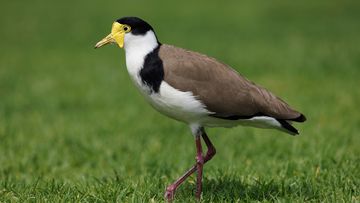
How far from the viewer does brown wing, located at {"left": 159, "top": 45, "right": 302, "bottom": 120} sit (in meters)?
4.76

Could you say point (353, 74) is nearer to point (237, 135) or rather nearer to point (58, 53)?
point (237, 135)

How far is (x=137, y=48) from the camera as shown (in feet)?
16.0

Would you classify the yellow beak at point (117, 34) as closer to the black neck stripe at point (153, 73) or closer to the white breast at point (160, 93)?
the white breast at point (160, 93)

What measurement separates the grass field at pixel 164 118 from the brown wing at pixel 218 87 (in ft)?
2.21

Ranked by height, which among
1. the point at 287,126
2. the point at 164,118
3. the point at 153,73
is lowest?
the point at 164,118

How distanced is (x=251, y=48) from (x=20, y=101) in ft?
18.4

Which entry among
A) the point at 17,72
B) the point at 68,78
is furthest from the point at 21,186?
the point at 17,72

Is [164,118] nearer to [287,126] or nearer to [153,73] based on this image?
[287,126]

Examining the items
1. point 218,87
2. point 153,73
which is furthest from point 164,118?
point 153,73

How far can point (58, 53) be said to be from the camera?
45.3 feet

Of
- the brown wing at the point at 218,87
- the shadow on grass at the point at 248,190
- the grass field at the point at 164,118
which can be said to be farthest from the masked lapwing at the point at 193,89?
the grass field at the point at 164,118

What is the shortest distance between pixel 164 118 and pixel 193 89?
436cm

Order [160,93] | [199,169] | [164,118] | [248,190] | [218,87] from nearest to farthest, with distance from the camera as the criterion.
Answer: [160,93], [218,87], [199,169], [248,190], [164,118]

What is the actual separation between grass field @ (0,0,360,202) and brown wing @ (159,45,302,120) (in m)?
0.67
